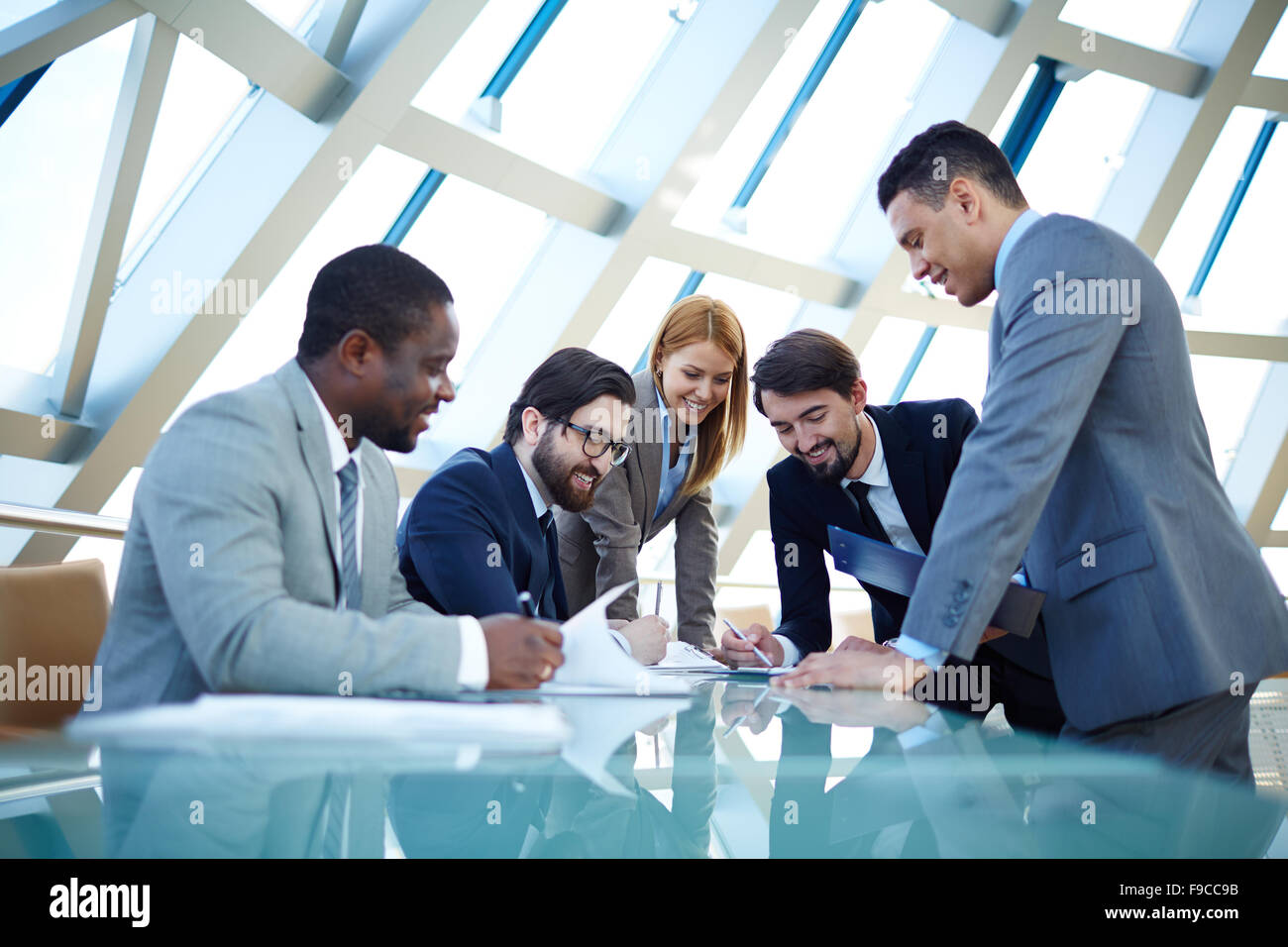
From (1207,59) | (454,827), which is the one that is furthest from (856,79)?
(454,827)

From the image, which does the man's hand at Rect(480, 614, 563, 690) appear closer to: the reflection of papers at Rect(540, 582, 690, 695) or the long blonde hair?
the reflection of papers at Rect(540, 582, 690, 695)

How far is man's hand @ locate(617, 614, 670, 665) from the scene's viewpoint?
7.32 feet

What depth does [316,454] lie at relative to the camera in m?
1.36

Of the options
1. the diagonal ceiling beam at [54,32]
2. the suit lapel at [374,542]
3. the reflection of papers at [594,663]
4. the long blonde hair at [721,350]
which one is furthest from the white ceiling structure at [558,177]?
the reflection of papers at [594,663]

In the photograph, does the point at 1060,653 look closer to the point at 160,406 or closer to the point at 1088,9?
the point at 160,406

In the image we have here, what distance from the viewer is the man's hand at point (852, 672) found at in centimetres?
176

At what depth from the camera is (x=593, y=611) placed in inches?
56.3

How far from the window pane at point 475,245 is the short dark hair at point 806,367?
448 centimetres

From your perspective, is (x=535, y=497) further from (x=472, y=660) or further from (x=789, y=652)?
(x=472, y=660)

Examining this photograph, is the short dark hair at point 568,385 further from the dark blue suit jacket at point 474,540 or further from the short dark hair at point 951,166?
the short dark hair at point 951,166

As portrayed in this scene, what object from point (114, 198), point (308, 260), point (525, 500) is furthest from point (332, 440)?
point (308, 260)

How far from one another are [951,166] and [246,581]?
4.51ft

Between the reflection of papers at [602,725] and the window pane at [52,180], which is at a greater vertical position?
the window pane at [52,180]
